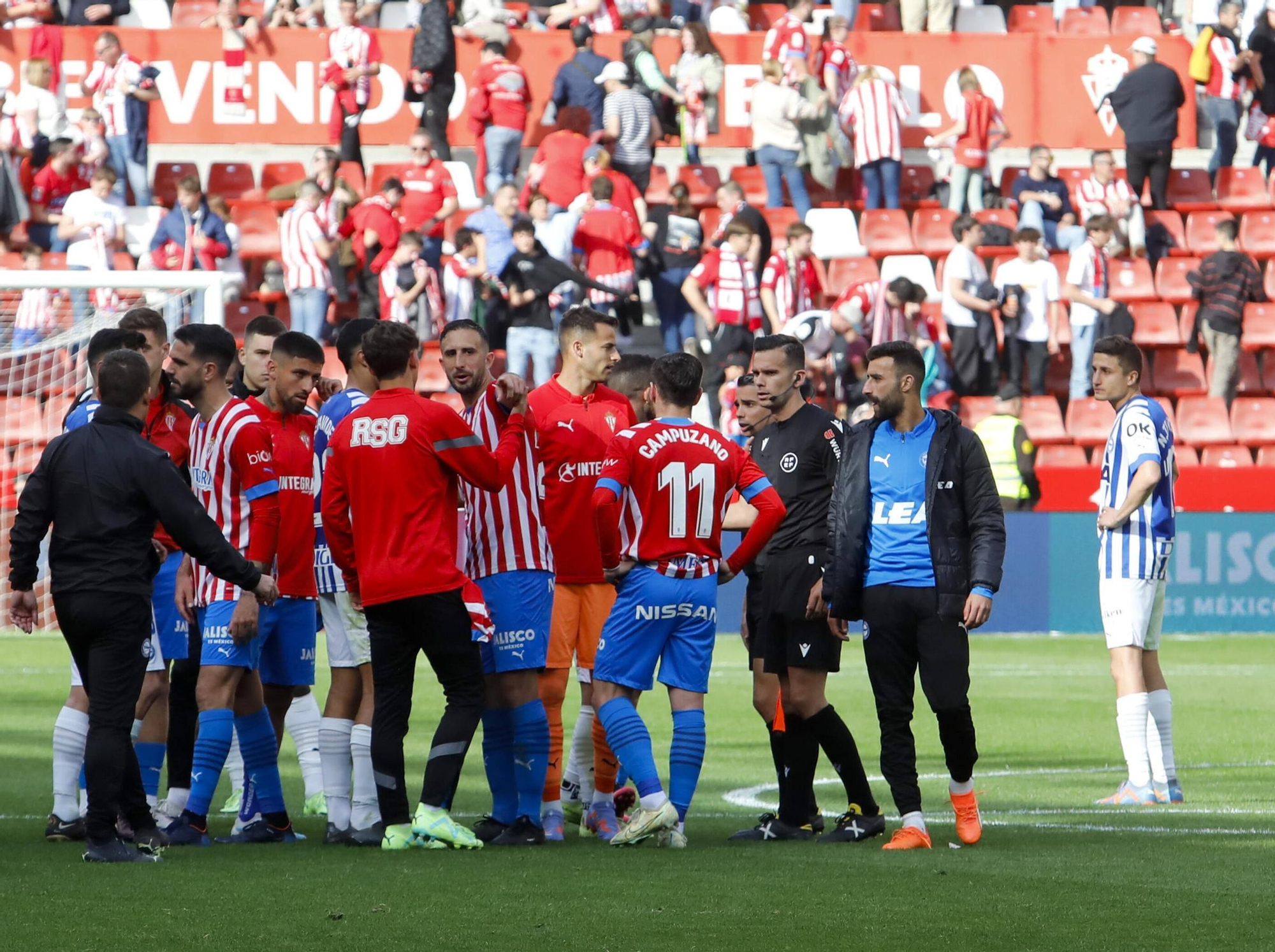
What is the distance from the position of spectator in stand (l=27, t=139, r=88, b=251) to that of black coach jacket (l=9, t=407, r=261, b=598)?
49.2 ft

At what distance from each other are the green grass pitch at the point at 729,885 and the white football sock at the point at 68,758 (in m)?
0.17

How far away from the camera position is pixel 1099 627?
19.7m

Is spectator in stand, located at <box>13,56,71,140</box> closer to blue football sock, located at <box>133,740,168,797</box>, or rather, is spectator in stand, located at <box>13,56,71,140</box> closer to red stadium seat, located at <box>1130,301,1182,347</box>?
red stadium seat, located at <box>1130,301,1182,347</box>

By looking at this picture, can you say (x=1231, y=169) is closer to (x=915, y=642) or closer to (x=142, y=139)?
(x=142, y=139)

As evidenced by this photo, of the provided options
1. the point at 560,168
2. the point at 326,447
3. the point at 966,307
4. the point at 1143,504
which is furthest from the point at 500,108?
the point at 326,447

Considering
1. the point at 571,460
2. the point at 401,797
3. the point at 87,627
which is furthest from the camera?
the point at 571,460

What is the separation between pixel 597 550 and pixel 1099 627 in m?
12.3

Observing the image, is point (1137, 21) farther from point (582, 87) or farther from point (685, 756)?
point (685, 756)

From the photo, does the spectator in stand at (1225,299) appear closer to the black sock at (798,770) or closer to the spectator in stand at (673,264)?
the spectator in stand at (673,264)

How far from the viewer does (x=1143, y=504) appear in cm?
937

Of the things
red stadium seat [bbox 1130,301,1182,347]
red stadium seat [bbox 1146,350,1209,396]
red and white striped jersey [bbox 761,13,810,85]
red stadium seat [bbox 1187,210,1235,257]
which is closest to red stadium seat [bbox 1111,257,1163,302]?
red stadium seat [bbox 1130,301,1182,347]

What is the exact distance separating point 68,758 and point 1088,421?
17.0 m

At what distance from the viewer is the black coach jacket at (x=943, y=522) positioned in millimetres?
7531

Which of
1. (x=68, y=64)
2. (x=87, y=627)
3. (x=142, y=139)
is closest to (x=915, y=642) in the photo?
(x=87, y=627)
